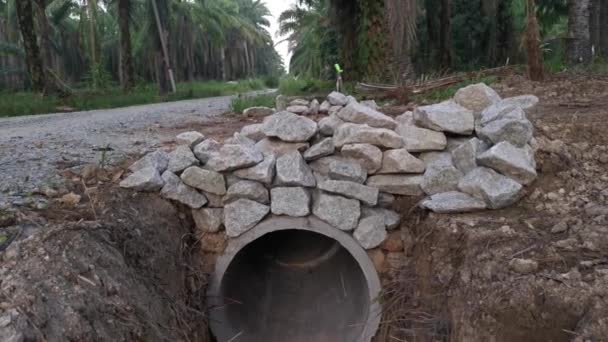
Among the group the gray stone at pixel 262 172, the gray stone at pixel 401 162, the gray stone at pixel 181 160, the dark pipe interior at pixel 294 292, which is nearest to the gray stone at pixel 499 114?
the gray stone at pixel 401 162

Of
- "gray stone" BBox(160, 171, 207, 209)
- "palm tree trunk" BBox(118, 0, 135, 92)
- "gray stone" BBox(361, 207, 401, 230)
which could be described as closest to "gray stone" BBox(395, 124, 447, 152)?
"gray stone" BBox(361, 207, 401, 230)

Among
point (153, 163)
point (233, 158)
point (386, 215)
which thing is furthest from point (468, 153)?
point (153, 163)

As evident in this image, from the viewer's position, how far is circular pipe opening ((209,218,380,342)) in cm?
506

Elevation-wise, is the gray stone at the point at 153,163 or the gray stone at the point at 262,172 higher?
the gray stone at the point at 153,163

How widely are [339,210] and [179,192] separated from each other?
56.6 inches

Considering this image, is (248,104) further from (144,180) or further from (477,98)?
(477,98)

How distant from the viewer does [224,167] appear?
4.84 m

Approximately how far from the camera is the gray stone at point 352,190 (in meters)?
4.86

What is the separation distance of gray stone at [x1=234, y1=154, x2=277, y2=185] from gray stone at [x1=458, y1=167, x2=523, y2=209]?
1692mm

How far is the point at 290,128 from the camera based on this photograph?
5.03 meters

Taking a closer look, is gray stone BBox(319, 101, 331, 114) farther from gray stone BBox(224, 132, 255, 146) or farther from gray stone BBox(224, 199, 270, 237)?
gray stone BBox(224, 199, 270, 237)

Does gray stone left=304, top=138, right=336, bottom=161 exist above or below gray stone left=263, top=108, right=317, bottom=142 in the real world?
below

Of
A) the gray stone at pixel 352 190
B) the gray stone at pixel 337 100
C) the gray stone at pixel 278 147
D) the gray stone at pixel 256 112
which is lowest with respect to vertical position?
the gray stone at pixel 352 190

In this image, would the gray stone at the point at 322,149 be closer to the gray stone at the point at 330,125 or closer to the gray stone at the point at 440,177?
the gray stone at the point at 330,125
